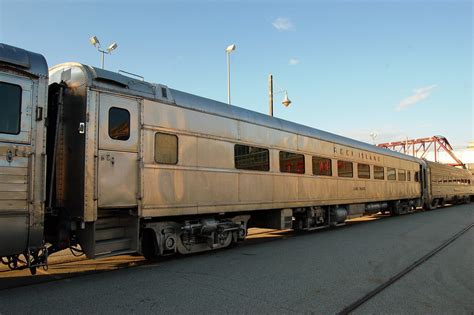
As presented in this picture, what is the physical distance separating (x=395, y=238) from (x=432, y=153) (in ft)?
234

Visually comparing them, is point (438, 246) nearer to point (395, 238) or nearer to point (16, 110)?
point (395, 238)

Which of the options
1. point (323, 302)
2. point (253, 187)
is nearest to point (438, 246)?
point (253, 187)

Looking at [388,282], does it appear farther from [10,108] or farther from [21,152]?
[10,108]

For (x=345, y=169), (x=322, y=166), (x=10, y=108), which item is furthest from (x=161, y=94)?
(x=345, y=169)

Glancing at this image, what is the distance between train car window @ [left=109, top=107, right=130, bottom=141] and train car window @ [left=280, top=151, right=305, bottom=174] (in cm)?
497

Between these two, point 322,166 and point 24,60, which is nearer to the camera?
point 24,60

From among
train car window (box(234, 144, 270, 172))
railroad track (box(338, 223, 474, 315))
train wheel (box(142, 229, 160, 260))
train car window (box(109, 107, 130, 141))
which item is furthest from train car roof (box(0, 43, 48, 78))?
railroad track (box(338, 223, 474, 315))

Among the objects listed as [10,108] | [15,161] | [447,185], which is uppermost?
[10,108]

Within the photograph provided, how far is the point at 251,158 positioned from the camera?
9.93m

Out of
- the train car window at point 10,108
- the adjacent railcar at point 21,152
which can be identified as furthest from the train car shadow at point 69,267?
the train car window at point 10,108

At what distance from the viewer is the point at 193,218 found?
8.60 m

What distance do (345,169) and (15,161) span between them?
11439mm

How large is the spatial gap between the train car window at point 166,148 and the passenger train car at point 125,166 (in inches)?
0.9

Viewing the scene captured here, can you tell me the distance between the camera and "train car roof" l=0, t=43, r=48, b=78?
5614 mm
